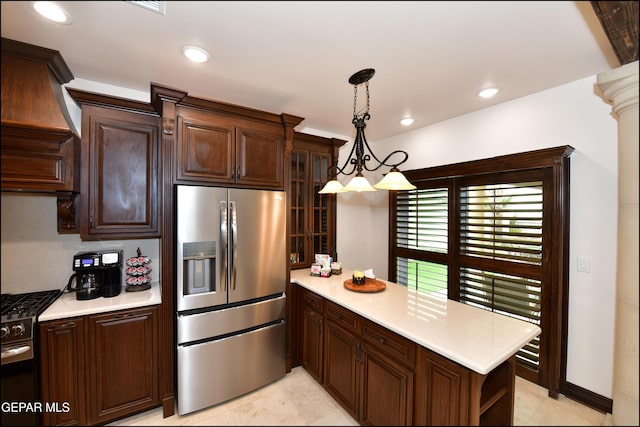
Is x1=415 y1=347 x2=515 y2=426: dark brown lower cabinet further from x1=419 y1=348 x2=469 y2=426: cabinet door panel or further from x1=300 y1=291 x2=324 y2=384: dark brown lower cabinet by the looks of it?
x1=300 y1=291 x2=324 y2=384: dark brown lower cabinet

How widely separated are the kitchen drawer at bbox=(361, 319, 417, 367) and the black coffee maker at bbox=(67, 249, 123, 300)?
1.81 m

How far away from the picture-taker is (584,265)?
5.89ft

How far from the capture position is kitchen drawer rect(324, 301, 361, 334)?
5.51ft

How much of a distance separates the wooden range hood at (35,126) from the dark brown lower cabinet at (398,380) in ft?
6.31

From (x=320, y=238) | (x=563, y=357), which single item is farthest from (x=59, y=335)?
(x=563, y=357)

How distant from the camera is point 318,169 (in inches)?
115

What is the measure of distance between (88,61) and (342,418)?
9.11 feet

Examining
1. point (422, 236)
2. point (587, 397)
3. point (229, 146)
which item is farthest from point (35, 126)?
point (587, 397)

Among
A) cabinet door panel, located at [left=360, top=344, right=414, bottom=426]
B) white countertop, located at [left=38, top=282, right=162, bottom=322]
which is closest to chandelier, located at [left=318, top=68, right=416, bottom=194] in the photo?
cabinet door panel, located at [left=360, top=344, right=414, bottom=426]

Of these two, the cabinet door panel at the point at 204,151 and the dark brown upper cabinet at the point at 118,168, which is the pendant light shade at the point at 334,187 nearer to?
the cabinet door panel at the point at 204,151

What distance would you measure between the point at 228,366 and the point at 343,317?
94 cm

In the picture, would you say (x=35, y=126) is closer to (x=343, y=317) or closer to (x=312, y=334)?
(x=343, y=317)

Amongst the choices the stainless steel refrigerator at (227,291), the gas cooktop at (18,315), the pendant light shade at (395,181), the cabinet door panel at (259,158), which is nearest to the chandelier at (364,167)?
the pendant light shade at (395,181)

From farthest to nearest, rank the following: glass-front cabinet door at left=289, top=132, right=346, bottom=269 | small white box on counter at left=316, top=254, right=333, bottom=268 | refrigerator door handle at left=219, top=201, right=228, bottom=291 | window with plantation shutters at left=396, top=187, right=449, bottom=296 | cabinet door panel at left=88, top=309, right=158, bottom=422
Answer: glass-front cabinet door at left=289, top=132, right=346, bottom=269 → window with plantation shutters at left=396, top=187, right=449, bottom=296 → small white box on counter at left=316, top=254, right=333, bottom=268 → refrigerator door handle at left=219, top=201, right=228, bottom=291 → cabinet door panel at left=88, top=309, right=158, bottom=422
